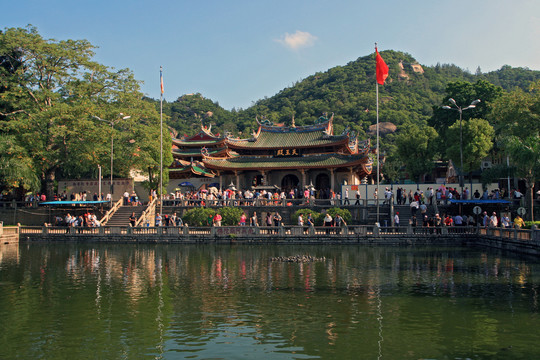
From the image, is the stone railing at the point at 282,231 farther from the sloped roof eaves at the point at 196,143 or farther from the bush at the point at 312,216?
the sloped roof eaves at the point at 196,143

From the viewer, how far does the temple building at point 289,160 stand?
4716 cm

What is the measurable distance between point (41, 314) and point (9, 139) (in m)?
30.6

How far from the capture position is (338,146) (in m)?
48.2

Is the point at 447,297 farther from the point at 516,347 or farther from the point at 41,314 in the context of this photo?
the point at 41,314

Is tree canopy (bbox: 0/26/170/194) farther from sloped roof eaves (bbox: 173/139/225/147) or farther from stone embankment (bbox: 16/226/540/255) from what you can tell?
sloped roof eaves (bbox: 173/139/225/147)

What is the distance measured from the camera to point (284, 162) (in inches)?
1895

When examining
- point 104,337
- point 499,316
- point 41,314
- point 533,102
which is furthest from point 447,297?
point 533,102

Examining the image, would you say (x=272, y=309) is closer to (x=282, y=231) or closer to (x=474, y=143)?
(x=282, y=231)

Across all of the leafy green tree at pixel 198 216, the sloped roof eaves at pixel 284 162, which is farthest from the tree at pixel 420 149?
the leafy green tree at pixel 198 216

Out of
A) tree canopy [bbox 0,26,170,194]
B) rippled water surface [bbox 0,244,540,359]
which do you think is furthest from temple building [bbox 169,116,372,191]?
rippled water surface [bbox 0,244,540,359]

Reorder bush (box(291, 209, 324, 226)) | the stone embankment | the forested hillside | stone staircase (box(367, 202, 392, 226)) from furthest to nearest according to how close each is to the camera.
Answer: the forested hillside < stone staircase (box(367, 202, 392, 226)) < bush (box(291, 209, 324, 226)) < the stone embankment

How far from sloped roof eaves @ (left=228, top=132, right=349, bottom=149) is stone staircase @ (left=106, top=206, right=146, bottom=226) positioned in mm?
14150

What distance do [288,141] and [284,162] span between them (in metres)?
3.20

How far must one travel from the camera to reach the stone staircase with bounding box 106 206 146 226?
122 ft
